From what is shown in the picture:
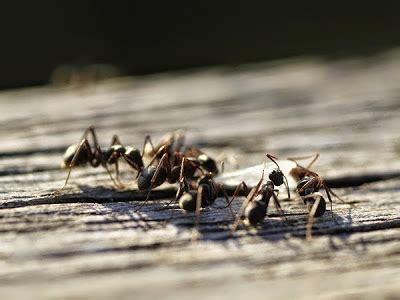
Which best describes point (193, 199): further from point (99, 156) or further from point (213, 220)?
point (99, 156)

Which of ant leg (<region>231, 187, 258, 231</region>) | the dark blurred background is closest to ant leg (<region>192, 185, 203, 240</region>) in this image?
ant leg (<region>231, 187, 258, 231</region>)

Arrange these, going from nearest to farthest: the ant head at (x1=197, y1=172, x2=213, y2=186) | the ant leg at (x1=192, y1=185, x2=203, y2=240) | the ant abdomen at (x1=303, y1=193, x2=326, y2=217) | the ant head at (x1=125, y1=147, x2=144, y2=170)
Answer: the ant leg at (x1=192, y1=185, x2=203, y2=240)
the ant abdomen at (x1=303, y1=193, x2=326, y2=217)
the ant head at (x1=197, y1=172, x2=213, y2=186)
the ant head at (x1=125, y1=147, x2=144, y2=170)

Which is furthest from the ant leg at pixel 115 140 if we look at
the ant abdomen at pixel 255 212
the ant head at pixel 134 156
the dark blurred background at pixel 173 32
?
the dark blurred background at pixel 173 32

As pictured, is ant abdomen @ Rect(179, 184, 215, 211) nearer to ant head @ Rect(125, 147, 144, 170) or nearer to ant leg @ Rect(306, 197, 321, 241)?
ant leg @ Rect(306, 197, 321, 241)

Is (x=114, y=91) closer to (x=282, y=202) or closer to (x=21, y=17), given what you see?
(x=282, y=202)

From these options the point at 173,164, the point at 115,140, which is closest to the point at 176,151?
the point at 173,164

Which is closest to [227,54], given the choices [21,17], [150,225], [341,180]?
[21,17]

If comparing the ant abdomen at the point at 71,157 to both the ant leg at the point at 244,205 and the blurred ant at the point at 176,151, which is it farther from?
the ant leg at the point at 244,205
